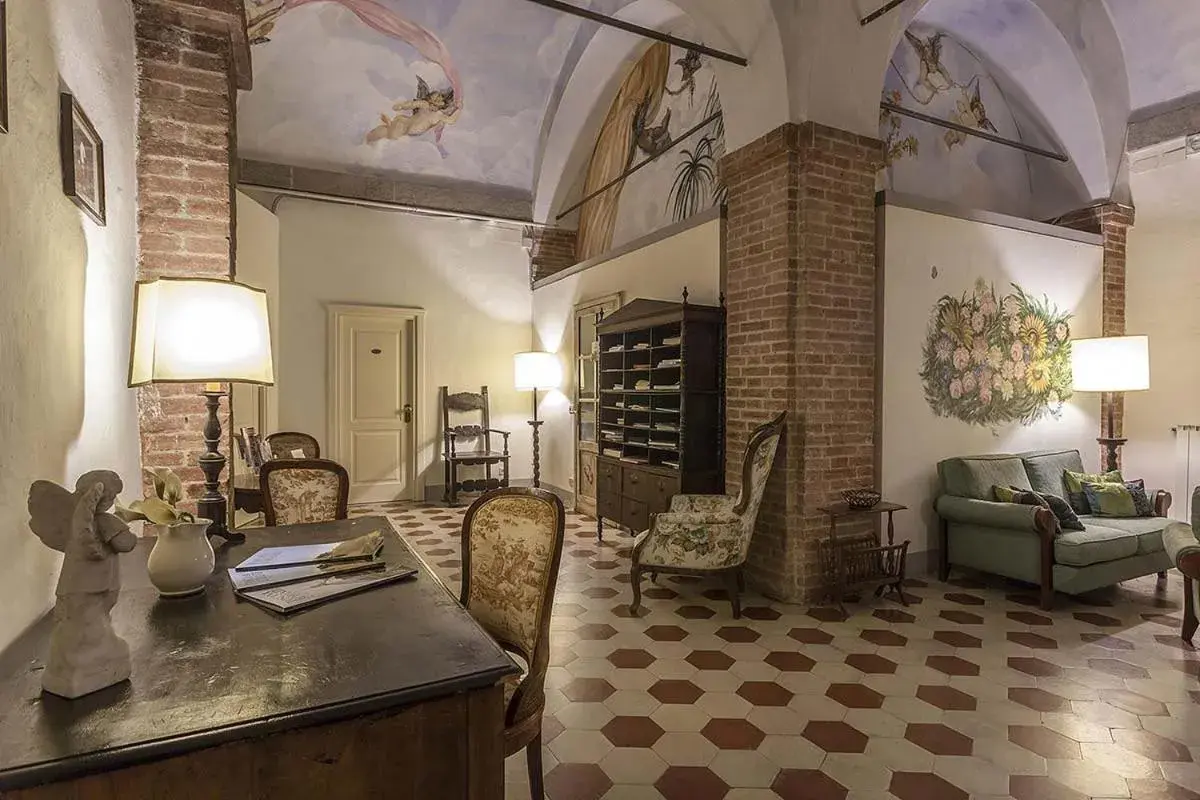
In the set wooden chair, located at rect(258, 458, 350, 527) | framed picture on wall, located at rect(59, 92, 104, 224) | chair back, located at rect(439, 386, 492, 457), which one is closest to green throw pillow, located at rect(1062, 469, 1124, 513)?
wooden chair, located at rect(258, 458, 350, 527)

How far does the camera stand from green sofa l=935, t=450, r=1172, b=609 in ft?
12.9

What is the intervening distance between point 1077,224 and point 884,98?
2.30 m

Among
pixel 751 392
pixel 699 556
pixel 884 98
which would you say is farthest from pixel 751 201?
pixel 699 556

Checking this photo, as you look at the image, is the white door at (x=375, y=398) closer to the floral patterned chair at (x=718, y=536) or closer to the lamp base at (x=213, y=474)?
the floral patterned chair at (x=718, y=536)

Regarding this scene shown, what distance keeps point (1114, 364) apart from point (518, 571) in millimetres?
5320

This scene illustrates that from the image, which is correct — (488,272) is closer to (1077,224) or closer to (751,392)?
(751,392)

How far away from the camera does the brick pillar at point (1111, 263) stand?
18.5 ft

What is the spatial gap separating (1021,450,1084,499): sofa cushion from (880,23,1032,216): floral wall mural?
2.41 m

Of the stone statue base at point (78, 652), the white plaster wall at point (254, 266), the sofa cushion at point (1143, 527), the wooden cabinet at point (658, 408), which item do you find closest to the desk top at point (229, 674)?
the stone statue base at point (78, 652)

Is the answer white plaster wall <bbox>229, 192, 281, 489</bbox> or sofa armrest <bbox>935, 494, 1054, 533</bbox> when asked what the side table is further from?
white plaster wall <bbox>229, 192, 281, 489</bbox>

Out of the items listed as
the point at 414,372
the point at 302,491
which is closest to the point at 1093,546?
the point at 302,491

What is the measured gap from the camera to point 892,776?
2.26m

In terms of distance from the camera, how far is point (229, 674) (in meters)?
1.19

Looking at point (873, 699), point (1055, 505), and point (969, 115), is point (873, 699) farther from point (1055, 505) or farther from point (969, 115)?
point (969, 115)
